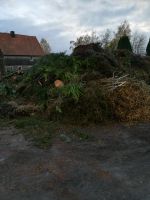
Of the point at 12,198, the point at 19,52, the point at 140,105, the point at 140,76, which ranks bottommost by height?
the point at 12,198

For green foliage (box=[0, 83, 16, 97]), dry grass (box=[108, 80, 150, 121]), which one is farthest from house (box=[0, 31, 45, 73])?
dry grass (box=[108, 80, 150, 121])

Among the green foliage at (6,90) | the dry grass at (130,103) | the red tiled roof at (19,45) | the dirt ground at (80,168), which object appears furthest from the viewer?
the red tiled roof at (19,45)

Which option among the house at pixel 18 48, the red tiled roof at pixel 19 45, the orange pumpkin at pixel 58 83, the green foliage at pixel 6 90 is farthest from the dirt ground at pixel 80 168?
the red tiled roof at pixel 19 45

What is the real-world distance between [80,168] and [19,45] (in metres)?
42.1

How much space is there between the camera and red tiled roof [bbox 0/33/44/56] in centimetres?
4275

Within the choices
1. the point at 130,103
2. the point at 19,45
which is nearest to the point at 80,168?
the point at 130,103

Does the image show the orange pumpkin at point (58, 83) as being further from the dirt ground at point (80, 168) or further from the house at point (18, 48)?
the house at point (18, 48)

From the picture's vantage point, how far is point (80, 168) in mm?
4758

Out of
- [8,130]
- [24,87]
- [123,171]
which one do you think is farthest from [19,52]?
[123,171]

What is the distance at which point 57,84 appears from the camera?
27.5 feet

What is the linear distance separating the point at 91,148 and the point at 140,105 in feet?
7.55

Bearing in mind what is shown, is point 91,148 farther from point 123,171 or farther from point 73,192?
point 73,192

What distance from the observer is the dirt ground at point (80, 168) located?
3.98 meters

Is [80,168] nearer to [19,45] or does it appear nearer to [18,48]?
[18,48]
